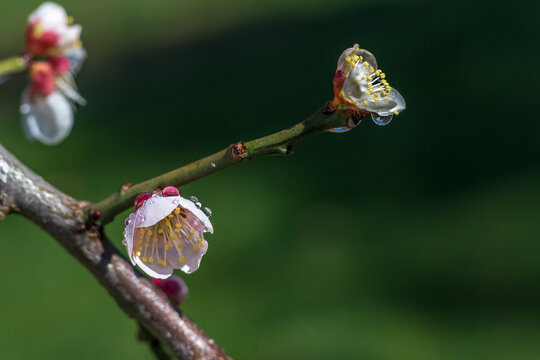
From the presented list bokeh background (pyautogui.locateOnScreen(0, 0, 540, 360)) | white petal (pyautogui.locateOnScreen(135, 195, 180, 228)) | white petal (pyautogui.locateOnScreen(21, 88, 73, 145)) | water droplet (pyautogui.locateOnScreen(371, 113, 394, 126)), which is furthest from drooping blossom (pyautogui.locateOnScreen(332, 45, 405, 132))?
bokeh background (pyautogui.locateOnScreen(0, 0, 540, 360))

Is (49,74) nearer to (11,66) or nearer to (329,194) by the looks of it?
(11,66)

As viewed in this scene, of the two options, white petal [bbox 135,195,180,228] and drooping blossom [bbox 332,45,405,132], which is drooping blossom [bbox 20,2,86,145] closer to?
white petal [bbox 135,195,180,228]

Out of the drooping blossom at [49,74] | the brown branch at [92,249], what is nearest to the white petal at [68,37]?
the drooping blossom at [49,74]

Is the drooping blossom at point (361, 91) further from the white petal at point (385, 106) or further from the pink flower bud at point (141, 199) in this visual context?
the pink flower bud at point (141, 199)

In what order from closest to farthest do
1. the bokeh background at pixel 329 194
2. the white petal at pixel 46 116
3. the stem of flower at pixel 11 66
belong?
the stem of flower at pixel 11 66, the white petal at pixel 46 116, the bokeh background at pixel 329 194

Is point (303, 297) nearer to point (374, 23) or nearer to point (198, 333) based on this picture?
point (198, 333)

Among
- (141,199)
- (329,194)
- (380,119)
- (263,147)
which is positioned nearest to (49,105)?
(141,199)
